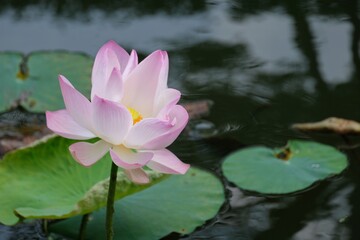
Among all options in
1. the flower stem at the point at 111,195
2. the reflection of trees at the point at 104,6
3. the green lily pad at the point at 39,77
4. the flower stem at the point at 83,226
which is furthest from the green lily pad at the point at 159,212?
the reflection of trees at the point at 104,6

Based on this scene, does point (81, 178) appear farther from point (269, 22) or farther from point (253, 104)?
point (269, 22)

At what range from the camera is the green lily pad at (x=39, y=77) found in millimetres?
1870

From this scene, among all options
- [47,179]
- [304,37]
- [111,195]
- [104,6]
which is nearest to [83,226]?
[47,179]

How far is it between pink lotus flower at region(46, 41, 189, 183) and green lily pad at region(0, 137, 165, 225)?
25cm

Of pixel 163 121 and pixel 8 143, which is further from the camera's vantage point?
pixel 8 143

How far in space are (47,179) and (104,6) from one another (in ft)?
4.31

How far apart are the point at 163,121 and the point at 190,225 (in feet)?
1.76

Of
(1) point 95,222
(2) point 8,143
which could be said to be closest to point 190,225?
(1) point 95,222

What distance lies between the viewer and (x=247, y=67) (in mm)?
2098

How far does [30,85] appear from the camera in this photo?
6.36 feet

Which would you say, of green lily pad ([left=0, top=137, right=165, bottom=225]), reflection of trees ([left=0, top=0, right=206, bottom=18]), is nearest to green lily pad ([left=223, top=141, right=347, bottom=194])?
green lily pad ([left=0, top=137, right=165, bottom=225])

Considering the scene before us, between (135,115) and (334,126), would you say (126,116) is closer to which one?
(135,115)

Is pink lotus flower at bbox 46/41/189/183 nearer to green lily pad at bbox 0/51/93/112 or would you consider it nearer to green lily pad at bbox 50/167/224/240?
green lily pad at bbox 50/167/224/240

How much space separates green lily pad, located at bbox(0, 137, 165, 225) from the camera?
49.9 inches
